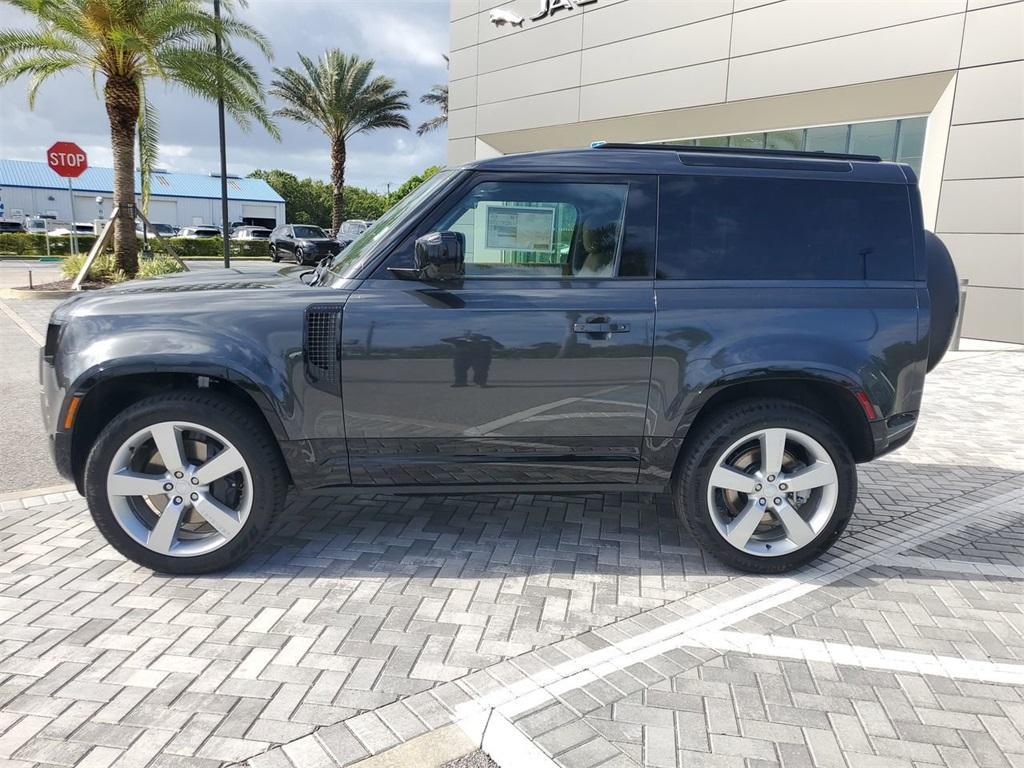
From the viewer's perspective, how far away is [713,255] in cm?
341

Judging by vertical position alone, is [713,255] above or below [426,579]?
above

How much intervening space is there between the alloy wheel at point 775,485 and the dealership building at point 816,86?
1214 centimetres

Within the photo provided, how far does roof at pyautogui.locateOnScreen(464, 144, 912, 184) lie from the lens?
3.41 metres

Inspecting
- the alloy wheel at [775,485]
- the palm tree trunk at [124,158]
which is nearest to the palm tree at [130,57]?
the palm tree trunk at [124,158]

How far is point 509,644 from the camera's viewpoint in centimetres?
287

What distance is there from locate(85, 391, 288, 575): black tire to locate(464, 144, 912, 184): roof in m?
1.68

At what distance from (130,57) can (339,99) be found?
17.5m

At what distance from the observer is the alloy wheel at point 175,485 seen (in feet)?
A: 10.6

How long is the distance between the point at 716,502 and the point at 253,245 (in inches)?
1566

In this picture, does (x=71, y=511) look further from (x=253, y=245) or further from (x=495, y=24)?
(x=253, y=245)

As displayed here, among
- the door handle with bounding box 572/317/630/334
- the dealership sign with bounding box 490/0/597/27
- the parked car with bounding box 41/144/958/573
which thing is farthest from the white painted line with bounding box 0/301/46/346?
the dealership sign with bounding box 490/0/597/27

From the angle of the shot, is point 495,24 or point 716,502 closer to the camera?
point 716,502

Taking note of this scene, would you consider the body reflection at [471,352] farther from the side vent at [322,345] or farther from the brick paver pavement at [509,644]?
the brick paver pavement at [509,644]

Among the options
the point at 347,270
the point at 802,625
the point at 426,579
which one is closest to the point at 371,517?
the point at 426,579
